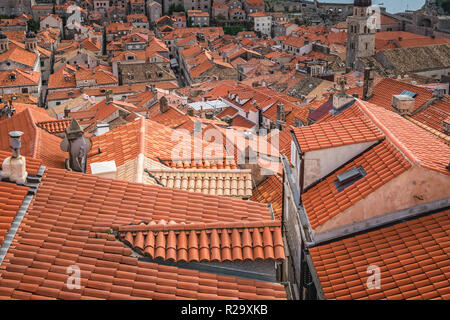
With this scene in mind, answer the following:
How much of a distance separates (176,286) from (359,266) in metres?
4.71

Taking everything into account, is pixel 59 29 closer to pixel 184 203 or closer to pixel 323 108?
pixel 323 108

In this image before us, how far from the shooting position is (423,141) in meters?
14.8

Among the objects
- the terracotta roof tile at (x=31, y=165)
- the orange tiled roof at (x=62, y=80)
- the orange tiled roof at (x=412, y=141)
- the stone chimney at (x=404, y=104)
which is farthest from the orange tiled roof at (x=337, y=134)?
the orange tiled roof at (x=62, y=80)

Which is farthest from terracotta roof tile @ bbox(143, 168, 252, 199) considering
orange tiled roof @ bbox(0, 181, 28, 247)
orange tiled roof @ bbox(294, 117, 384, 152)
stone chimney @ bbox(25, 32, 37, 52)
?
stone chimney @ bbox(25, 32, 37, 52)

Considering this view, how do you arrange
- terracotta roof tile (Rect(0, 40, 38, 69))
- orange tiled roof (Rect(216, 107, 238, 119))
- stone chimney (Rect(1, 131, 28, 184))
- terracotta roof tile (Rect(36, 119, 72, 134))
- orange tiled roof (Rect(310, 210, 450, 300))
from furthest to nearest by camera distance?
terracotta roof tile (Rect(0, 40, 38, 69)) < orange tiled roof (Rect(216, 107, 238, 119)) < terracotta roof tile (Rect(36, 119, 72, 134)) < orange tiled roof (Rect(310, 210, 450, 300)) < stone chimney (Rect(1, 131, 28, 184))

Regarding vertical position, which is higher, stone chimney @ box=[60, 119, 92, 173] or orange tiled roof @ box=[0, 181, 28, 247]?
orange tiled roof @ box=[0, 181, 28, 247]

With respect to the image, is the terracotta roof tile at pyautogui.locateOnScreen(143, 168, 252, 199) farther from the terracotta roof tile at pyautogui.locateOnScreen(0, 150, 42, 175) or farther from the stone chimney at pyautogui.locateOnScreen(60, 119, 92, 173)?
the terracotta roof tile at pyautogui.locateOnScreen(0, 150, 42, 175)

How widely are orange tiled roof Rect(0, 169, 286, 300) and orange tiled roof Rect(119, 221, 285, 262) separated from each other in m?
0.24

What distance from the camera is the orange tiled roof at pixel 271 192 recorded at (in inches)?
742

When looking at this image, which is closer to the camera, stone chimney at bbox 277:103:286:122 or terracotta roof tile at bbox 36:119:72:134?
terracotta roof tile at bbox 36:119:72:134

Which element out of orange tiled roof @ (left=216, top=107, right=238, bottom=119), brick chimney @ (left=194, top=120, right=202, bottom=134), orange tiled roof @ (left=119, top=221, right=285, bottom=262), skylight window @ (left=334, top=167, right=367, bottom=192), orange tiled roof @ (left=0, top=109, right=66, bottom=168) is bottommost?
orange tiled roof @ (left=216, top=107, right=238, bottom=119)

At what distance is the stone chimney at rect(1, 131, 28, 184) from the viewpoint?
31.4 ft

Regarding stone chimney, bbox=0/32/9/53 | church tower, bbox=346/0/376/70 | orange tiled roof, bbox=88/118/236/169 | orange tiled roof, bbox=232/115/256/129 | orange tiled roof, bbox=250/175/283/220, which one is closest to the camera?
orange tiled roof, bbox=88/118/236/169
